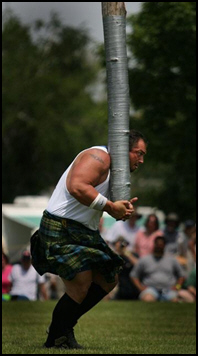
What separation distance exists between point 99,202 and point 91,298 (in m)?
0.89

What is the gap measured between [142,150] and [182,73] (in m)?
14.3

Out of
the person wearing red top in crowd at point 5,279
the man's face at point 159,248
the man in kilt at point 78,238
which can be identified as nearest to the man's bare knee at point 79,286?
the man in kilt at point 78,238

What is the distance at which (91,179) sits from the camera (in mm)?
6629

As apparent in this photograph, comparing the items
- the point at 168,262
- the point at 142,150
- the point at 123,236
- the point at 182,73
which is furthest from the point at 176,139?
the point at 142,150

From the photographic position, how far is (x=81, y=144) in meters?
53.6

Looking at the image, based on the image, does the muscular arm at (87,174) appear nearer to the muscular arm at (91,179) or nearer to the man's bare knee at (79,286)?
the muscular arm at (91,179)

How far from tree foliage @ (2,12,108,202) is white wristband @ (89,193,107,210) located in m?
43.4

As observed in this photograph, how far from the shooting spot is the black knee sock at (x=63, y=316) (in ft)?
22.8

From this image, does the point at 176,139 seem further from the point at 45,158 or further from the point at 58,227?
the point at 45,158

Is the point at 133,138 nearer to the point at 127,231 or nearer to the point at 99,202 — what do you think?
the point at 99,202

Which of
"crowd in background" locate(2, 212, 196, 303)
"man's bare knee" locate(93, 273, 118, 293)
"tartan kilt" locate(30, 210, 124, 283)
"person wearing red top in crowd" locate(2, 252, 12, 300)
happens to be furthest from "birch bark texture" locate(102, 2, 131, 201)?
"person wearing red top in crowd" locate(2, 252, 12, 300)

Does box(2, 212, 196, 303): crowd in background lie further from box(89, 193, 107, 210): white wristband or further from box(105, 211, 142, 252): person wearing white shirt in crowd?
box(89, 193, 107, 210): white wristband

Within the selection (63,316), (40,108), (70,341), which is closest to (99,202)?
(63,316)

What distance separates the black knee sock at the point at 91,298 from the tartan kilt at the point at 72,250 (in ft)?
0.42
